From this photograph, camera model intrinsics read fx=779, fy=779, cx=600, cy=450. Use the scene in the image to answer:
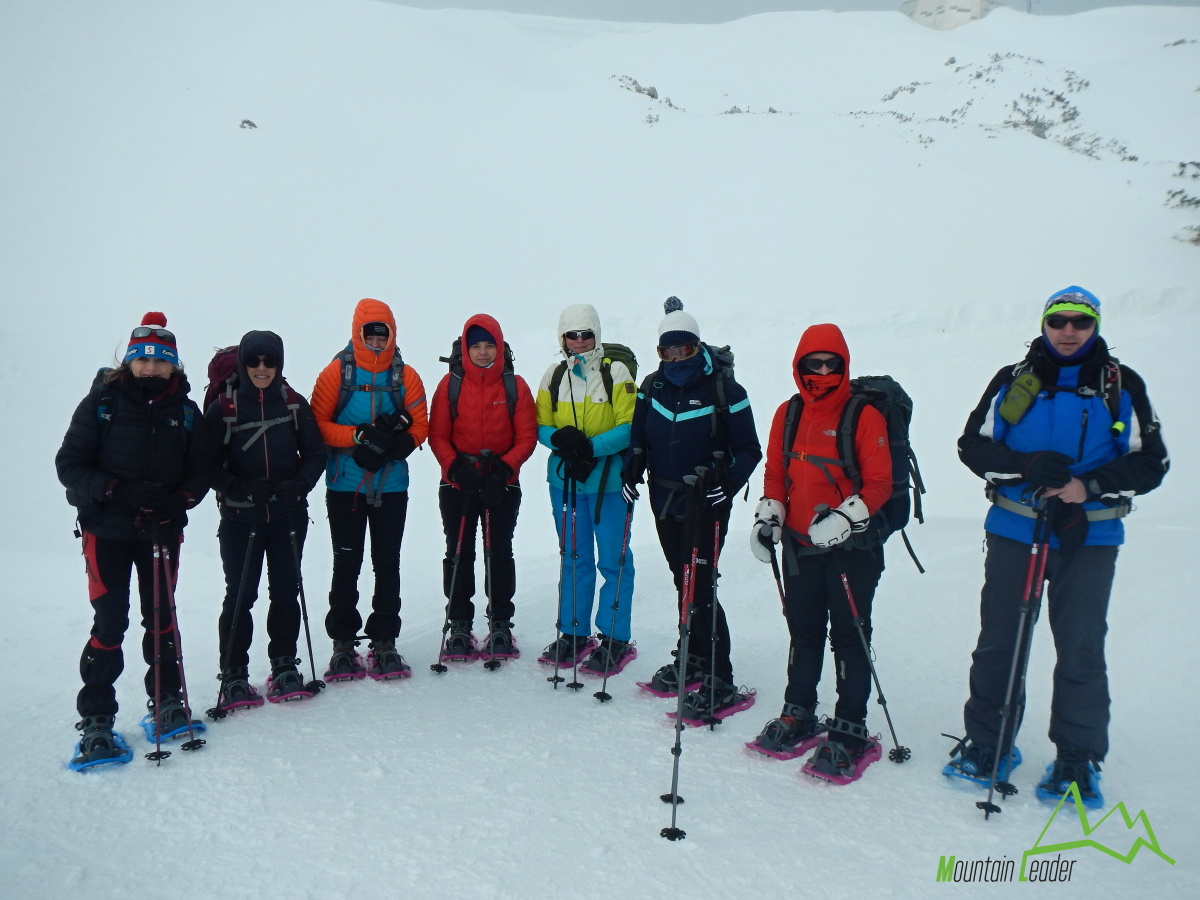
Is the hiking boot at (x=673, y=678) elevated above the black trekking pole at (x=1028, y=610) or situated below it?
below

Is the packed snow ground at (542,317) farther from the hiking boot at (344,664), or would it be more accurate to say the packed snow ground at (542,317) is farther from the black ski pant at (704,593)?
the black ski pant at (704,593)

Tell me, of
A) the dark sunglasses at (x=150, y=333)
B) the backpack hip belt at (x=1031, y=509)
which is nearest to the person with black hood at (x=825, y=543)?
the backpack hip belt at (x=1031, y=509)

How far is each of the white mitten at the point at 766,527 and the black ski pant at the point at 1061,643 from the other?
1.09 meters

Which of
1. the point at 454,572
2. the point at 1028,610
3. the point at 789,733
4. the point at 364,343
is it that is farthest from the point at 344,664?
the point at 1028,610

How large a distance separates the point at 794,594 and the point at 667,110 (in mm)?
29219

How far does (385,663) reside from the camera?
5.37 meters

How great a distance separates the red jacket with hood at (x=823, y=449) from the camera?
3969 millimetres

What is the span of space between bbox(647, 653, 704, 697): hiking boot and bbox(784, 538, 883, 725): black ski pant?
2.47 feet

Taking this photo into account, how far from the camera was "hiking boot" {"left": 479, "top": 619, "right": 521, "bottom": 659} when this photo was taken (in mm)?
5684

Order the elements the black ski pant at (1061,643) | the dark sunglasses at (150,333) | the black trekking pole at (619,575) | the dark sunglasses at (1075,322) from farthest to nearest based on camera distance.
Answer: the black trekking pole at (619,575), the dark sunglasses at (150,333), the black ski pant at (1061,643), the dark sunglasses at (1075,322)

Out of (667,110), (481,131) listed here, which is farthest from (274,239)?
(667,110)

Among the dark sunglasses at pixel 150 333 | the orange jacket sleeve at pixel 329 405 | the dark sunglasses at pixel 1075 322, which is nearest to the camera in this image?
the dark sunglasses at pixel 1075 322

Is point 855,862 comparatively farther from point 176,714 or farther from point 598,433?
point 176,714

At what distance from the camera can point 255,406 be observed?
4859mm
